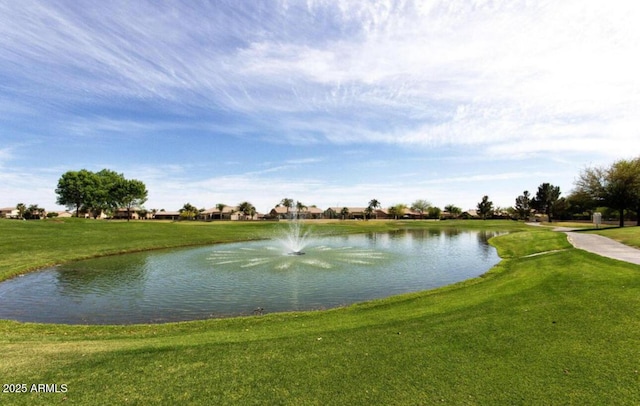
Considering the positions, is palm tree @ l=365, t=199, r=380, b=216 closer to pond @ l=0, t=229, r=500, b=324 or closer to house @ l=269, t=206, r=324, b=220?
house @ l=269, t=206, r=324, b=220

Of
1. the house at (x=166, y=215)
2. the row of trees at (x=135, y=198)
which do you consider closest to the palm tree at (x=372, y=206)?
the row of trees at (x=135, y=198)

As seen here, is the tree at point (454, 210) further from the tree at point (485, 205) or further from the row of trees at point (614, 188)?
the row of trees at point (614, 188)

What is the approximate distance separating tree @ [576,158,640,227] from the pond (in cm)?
3527

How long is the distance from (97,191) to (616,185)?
137 m

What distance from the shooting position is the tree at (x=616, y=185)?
49.0 m

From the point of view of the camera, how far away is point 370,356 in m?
7.71

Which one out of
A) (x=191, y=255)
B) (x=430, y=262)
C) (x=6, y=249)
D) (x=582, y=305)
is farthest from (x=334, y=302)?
(x=6, y=249)

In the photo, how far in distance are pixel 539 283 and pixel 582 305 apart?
14.4 ft

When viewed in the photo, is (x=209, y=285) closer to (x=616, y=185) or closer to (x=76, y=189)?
(x=616, y=185)

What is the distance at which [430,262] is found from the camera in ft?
95.8

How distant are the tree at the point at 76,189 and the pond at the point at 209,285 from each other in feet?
322

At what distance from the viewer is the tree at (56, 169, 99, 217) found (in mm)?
109688

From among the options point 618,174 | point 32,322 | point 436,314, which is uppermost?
point 618,174

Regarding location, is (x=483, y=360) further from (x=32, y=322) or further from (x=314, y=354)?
(x=32, y=322)
